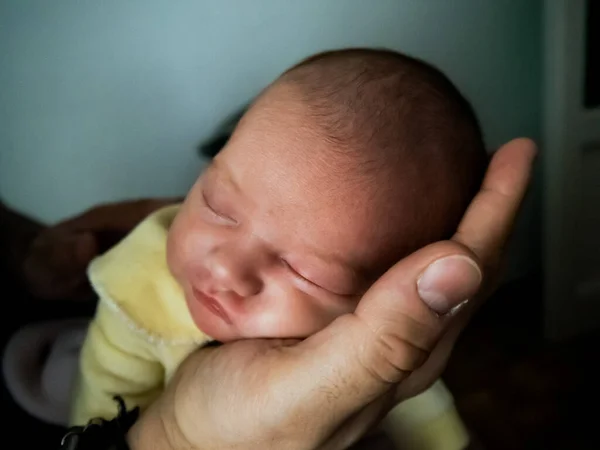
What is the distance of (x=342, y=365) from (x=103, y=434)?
0.95 ft

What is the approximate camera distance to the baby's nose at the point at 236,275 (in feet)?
1.85

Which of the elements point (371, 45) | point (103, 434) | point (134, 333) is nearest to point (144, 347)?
point (134, 333)

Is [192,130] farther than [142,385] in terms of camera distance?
Yes

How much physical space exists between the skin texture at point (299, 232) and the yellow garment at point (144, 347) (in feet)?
0.41

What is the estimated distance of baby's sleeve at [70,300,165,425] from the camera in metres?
0.69

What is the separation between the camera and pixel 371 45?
1142mm

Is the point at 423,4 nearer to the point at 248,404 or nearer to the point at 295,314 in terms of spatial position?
the point at 295,314

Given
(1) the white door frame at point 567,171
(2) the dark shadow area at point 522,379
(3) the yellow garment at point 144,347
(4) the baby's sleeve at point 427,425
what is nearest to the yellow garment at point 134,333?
(3) the yellow garment at point 144,347

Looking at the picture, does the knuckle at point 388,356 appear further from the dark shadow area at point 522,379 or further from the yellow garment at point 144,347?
the dark shadow area at point 522,379

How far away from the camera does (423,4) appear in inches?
46.5

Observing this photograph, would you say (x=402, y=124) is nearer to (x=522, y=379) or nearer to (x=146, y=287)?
(x=146, y=287)

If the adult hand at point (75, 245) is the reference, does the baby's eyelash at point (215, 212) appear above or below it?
above

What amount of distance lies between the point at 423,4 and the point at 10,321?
924 mm

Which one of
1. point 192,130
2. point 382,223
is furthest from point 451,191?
point 192,130
